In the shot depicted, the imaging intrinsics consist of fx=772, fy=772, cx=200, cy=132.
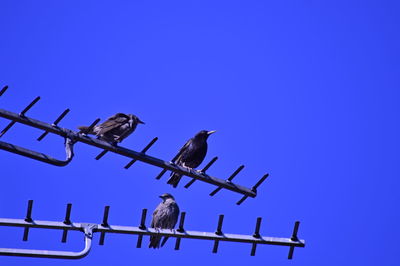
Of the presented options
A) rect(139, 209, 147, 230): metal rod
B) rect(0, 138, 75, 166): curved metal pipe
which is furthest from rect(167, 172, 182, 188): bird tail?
rect(0, 138, 75, 166): curved metal pipe

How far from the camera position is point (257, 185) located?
27.1 feet

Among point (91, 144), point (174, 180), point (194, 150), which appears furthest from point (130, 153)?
point (194, 150)

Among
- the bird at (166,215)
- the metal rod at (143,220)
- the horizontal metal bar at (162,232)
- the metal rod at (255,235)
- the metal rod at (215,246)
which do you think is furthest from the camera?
the bird at (166,215)

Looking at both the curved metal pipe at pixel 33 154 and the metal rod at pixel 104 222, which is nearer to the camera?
the curved metal pipe at pixel 33 154

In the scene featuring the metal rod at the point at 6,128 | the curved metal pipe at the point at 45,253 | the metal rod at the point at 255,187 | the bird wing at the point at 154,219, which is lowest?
the curved metal pipe at the point at 45,253

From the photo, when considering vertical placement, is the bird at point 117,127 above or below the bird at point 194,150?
below

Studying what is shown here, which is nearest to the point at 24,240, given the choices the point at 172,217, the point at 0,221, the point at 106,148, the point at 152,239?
the point at 0,221

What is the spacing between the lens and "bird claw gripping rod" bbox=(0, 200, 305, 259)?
6.10 meters

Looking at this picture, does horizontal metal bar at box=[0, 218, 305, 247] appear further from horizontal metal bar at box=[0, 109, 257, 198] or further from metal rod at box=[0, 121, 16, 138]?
metal rod at box=[0, 121, 16, 138]

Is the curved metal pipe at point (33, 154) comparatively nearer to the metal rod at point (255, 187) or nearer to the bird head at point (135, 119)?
the metal rod at point (255, 187)

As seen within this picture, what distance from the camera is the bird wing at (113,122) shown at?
1023 cm

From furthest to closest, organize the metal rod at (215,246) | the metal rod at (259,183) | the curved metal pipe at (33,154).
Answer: the metal rod at (259,183) → the metal rod at (215,246) → the curved metal pipe at (33,154)

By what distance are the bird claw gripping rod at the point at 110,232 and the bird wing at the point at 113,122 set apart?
291 cm

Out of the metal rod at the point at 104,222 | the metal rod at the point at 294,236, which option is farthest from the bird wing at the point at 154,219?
the metal rod at the point at 104,222
